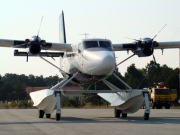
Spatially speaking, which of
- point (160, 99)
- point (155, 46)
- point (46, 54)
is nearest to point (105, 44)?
point (155, 46)

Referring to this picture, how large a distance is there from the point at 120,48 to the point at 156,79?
6609 cm

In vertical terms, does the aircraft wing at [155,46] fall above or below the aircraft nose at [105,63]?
above

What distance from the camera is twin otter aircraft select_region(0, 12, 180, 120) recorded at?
20.3 metres

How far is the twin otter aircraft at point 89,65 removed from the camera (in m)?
20.3

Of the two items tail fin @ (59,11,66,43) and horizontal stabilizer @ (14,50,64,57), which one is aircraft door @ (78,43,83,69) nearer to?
horizontal stabilizer @ (14,50,64,57)

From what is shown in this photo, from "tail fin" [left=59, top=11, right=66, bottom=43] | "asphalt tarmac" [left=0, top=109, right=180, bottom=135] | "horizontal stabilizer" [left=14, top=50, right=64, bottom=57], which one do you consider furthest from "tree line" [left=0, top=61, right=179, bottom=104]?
"asphalt tarmac" [left=0, top=109, right=180, bottom=135]

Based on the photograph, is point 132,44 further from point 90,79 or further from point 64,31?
point 64,31

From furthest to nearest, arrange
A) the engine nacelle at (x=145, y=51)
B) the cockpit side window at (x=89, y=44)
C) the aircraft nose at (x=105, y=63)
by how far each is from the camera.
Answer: the engine nacelle at (x=145, y=51) < the cockpit side window at (x=89, y=44) < the aircraft nose at (x=105, y=63)

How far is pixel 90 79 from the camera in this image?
22.6 m

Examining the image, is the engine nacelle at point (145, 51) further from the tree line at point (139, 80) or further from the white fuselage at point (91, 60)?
the tree line at point (139, 80)

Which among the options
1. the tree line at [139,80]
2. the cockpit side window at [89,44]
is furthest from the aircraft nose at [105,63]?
the tree line at [139,80]
